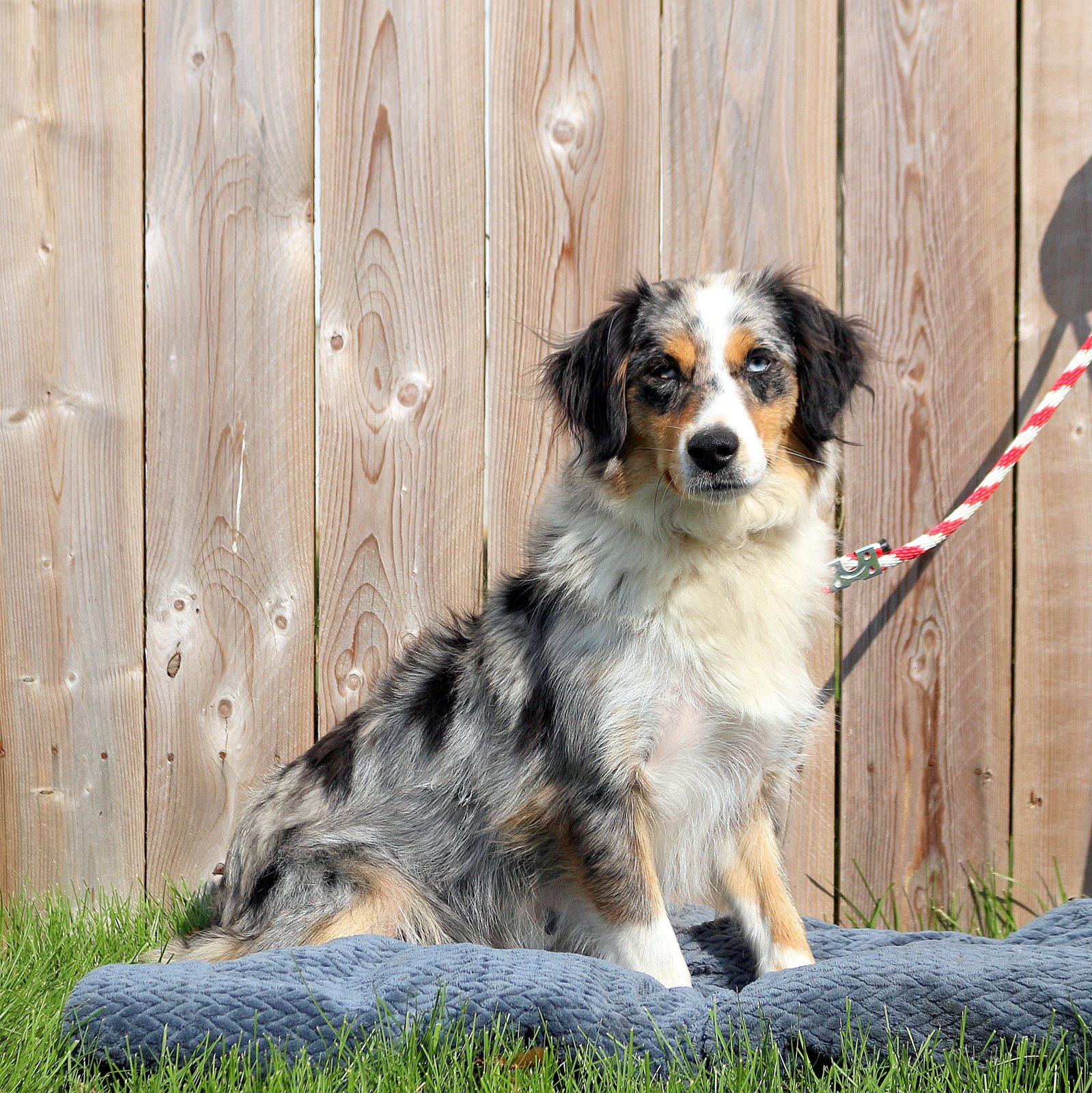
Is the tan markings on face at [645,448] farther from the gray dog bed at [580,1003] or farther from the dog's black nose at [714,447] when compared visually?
the gray dog bed at [580,1003]

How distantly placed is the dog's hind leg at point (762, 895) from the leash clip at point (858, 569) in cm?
63

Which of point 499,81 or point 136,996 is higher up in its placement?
point 499,81

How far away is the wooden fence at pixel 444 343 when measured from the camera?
3.09 metres

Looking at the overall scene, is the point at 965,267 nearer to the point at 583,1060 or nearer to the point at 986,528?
the point at 986,528

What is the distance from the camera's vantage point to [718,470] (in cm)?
229

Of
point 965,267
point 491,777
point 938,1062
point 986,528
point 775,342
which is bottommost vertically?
point 938,1062

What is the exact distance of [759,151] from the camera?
122 inches

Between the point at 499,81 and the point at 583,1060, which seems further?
the point at 499,81

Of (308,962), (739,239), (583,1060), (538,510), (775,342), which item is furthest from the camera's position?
(739,239)

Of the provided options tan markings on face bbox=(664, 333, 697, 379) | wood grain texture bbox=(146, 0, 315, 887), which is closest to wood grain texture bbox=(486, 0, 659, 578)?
wood grain texture bbox=(146, 0, 315, 887)

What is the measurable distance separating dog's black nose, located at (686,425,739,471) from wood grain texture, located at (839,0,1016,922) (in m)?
1.03

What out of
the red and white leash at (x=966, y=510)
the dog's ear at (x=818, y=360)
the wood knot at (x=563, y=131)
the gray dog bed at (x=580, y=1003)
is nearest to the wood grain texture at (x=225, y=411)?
the wood knot at (x=563, y=131)

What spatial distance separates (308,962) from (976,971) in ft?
4.50

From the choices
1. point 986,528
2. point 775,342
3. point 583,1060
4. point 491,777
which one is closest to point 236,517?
point 491,777
